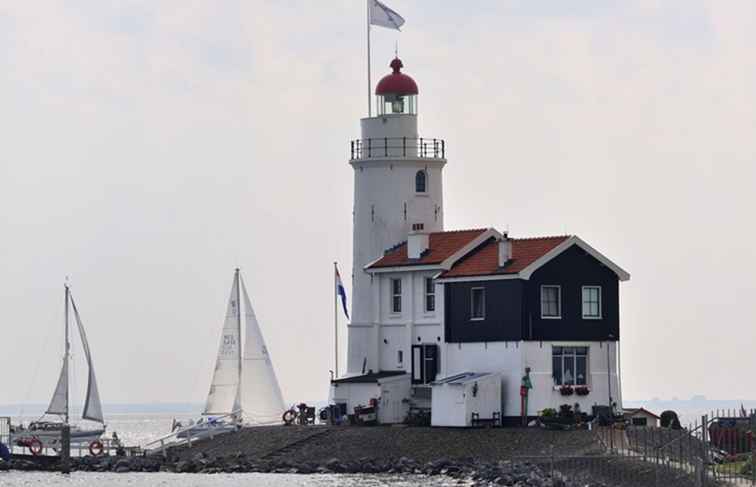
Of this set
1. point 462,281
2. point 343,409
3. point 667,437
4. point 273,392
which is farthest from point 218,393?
point 667,437

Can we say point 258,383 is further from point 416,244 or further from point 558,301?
point 558,301

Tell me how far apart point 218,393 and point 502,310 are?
55.6ft

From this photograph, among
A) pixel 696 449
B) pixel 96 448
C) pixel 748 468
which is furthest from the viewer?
pixel 96 448

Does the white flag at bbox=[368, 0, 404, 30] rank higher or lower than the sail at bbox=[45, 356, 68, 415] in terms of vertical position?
higher

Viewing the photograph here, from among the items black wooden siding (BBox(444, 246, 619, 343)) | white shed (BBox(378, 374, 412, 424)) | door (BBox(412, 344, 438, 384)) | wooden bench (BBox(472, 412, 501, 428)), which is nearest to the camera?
wooden bench (BBox(472, 412, 501, 428))

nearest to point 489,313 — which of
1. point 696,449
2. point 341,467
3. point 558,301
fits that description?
point 558,301

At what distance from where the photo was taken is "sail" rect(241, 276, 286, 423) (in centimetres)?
8200

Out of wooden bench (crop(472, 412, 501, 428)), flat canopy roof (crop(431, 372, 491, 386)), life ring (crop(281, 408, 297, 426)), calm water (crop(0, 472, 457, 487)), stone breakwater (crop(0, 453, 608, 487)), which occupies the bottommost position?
calm water (crop(0, 472, 457, 487))

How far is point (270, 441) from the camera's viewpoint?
71.2 m

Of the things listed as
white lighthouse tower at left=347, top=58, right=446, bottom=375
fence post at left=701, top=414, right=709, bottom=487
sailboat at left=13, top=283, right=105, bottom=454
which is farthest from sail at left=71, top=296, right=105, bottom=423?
fence post at left=701, top=414, right=709, bottom=487

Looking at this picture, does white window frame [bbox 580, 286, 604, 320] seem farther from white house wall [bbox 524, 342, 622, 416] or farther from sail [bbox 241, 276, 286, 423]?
sail [bbox 241, 276, 286, 423]

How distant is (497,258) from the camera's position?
71.1 m

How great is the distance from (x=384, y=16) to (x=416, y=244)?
10.9 m

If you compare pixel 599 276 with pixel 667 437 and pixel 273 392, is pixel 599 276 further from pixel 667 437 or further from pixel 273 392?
pixel 273 392
